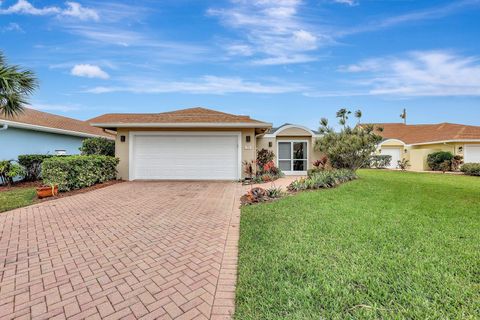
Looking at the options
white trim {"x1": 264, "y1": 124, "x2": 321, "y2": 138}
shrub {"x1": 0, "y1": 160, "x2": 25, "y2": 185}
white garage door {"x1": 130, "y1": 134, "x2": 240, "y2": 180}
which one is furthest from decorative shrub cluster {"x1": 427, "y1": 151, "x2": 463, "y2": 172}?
shrub {"x1": 0, "y1": 160, "x2": 25, "y2": 185}

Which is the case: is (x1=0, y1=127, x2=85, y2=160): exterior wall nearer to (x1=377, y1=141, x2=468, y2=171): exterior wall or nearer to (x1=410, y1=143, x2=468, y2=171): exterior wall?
(x1=377, y1=141, x2=468, y2=171): exterior wall

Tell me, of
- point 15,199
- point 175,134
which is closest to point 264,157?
point 175,134

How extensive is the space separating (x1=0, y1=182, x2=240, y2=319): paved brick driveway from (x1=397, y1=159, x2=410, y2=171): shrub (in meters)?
20.2

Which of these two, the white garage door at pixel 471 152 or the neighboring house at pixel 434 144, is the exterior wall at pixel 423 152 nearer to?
the neighboring house at pixel 434 144

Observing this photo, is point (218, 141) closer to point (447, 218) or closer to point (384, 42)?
point (447, 218)

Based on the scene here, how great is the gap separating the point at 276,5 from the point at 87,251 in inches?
395

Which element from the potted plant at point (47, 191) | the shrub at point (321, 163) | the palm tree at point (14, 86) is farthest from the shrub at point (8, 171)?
the shrub at point (321, 163)

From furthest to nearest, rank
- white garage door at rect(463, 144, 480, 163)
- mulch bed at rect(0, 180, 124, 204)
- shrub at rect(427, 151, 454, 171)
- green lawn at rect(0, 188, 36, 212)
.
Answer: white garage door at rect(463, 144, 480, 163) → shrub at rect(427, 151, 454, 171) → mulch bed at rect(0, 180, 124, 204) → green lawn at rect(0, 188, 36, 212)

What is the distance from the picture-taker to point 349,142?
33.7 feet

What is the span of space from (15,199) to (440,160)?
26.1m

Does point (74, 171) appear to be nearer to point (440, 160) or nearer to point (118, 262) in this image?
point (118, 262)

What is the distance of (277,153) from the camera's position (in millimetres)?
14859

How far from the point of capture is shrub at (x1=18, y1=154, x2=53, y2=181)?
11178 mm

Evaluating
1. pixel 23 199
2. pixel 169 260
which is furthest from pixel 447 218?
pixel 23 199
